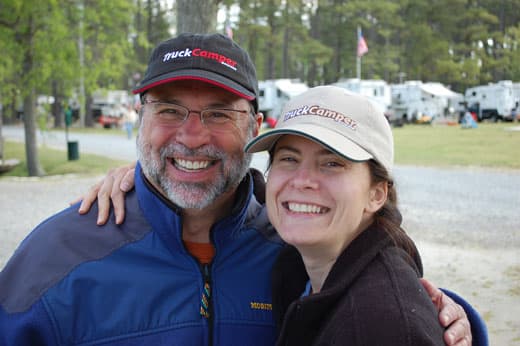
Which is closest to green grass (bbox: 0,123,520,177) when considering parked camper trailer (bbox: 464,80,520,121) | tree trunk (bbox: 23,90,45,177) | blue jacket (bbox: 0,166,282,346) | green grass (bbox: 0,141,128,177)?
green grass (bbox: 0,141,128,177)

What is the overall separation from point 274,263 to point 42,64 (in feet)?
47.7

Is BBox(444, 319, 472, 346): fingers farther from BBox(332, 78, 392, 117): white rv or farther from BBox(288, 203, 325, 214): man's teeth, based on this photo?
BBox(332, 78, 392, 117): white rv

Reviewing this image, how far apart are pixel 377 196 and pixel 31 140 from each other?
15791mm

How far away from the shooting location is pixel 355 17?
54969mm

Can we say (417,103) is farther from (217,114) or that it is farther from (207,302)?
(207,302)

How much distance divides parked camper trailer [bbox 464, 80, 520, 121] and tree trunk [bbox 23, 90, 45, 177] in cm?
3363

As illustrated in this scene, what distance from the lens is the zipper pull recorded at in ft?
7.41

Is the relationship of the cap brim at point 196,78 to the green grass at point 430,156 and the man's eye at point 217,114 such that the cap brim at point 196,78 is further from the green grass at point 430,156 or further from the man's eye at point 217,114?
the green grass at point 430,156

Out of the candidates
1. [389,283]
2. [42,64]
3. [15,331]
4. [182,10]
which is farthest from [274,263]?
[42,64]

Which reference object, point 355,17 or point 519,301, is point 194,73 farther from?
point 355,17

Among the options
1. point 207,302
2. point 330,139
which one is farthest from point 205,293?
point 330,139

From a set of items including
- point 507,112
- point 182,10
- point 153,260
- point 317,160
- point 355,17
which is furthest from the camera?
point 355,17

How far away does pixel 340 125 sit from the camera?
1.99 metres

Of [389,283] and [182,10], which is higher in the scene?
[182,10]
